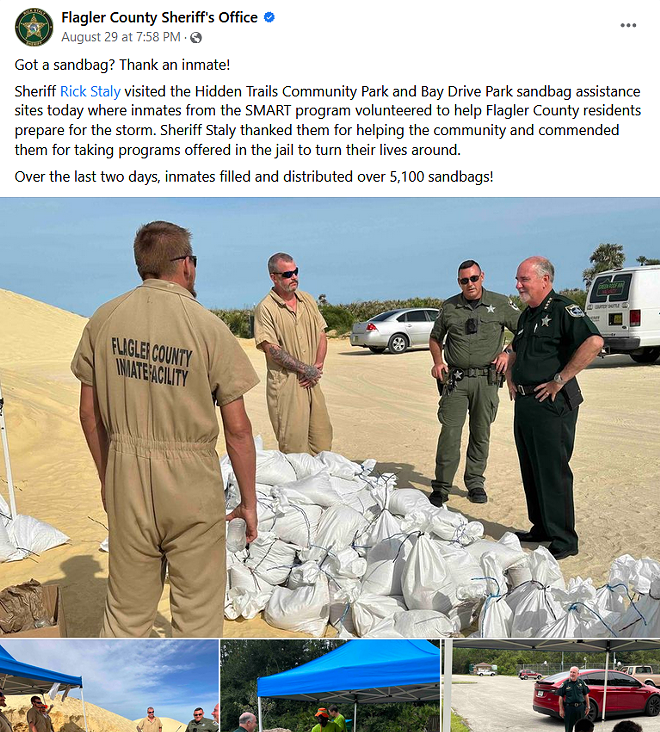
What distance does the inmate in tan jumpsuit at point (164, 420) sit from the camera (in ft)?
9.05

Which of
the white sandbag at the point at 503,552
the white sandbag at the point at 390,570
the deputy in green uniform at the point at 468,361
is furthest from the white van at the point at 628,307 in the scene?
the white sandbag at the point at 390,570

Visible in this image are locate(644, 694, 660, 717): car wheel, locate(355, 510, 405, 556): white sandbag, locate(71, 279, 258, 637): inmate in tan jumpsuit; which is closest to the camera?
locate(644, 694, 660, 717): car wheel

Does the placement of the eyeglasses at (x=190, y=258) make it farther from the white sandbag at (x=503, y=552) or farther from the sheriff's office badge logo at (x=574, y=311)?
the sheriff's office badge logo at (x=574, y=311)

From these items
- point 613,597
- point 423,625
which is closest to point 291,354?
point 423,625

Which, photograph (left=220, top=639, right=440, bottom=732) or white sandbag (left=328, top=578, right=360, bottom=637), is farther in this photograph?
white sandbag (left=328, top=578, right=360, bottom=637)

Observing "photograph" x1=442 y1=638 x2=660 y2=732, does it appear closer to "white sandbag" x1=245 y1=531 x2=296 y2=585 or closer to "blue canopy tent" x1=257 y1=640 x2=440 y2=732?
"blue canopy tent" x1=257 y1=640 x2=440 y2=732

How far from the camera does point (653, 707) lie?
2381mm

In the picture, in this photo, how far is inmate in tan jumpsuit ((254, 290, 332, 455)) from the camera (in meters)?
6.51

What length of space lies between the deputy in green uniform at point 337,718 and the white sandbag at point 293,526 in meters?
2.33

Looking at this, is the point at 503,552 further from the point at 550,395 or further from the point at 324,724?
the point at 324,724

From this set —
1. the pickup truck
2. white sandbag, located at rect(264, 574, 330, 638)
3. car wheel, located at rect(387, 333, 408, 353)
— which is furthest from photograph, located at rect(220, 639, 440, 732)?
car wheel, located at rect(387, 333, 408, 353)

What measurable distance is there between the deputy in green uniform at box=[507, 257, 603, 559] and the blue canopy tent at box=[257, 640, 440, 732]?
296 cm

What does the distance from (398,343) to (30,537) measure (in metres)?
16.8

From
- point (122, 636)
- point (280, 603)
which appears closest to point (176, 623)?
point (122, 636)
